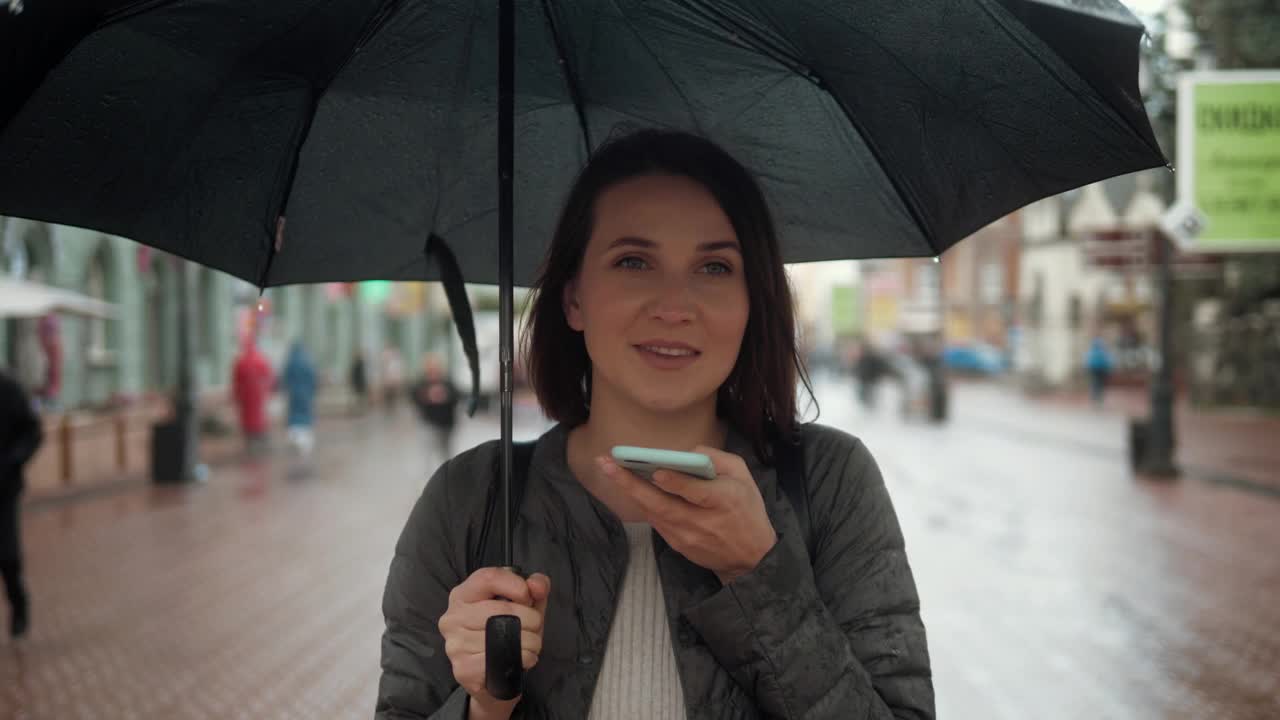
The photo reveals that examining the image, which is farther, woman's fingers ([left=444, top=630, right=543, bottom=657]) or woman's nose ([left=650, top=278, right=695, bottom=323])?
woman's nose ([left=650, top=278, right=695, bottom=323])

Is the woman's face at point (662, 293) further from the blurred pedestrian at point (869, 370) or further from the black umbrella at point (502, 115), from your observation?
the blurred pedestrian at point (869, 370)

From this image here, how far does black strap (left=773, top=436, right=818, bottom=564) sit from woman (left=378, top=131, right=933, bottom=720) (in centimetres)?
1

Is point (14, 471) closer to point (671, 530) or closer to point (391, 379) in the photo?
point (671, 530)

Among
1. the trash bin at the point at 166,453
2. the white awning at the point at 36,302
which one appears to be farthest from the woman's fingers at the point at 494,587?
the trash bin at the point at 166,453

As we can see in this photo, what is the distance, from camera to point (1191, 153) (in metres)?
11.5

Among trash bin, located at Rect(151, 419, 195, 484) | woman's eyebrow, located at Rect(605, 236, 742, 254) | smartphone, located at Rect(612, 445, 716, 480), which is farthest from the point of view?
trash bin, located at Rect(151, 419, 195, 484)

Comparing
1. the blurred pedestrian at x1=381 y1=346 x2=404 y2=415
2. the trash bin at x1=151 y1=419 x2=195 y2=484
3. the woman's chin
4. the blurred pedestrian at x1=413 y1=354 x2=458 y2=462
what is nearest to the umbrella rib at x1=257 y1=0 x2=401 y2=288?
the woman's chin

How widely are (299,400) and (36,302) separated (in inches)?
168

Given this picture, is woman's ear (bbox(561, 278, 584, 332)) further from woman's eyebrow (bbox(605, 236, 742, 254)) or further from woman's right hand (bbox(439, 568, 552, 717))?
woman's right hand (bbox(439, 568, 552, 717))

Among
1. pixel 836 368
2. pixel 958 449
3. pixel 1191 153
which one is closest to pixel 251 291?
pixel 958 449

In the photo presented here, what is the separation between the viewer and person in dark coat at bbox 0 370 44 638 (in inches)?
268

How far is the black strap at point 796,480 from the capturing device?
171cm

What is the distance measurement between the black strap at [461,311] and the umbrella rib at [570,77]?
36 cm

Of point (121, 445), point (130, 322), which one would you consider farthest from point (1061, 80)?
point (130, 322)
